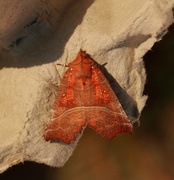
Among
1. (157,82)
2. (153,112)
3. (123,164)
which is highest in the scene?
(157,82)

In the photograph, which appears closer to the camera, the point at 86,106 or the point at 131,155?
the point at 86,106

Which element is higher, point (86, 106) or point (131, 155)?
point (86, 106)

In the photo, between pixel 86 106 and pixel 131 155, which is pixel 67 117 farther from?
pixel 131 155

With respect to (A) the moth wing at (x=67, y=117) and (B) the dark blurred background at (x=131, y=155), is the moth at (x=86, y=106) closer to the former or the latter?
(A) the moth wing at (x=67, y=117)

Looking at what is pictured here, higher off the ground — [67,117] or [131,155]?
[67,117]

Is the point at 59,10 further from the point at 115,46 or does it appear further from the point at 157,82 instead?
the point at 157,82

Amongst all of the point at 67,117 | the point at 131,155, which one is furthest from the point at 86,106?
the point at 131,155

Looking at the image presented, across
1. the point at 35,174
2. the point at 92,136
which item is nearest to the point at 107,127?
the point at 92,136
